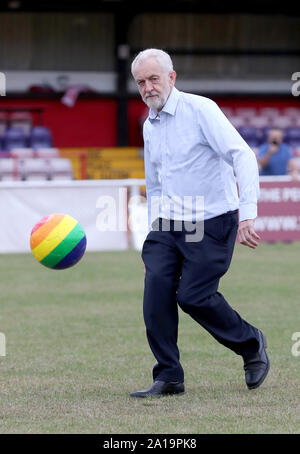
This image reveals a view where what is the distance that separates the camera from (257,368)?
6.44 metres

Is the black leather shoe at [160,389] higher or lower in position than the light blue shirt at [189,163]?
lower

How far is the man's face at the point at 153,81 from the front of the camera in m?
5.96

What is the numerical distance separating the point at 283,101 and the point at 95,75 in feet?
19.4

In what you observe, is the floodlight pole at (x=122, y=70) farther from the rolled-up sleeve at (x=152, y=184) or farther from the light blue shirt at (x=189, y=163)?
the light blue shirt at (x=189, y=163)

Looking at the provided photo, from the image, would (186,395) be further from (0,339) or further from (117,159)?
(117,159)

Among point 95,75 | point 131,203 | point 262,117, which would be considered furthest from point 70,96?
point 131,203

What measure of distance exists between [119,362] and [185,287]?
1.54 m

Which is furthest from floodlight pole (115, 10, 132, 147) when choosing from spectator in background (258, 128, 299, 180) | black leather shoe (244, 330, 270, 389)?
black leather shoe (244, 330, 270, 389)

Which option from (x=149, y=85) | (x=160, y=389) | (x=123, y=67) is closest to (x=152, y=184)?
(x=149, y=85)

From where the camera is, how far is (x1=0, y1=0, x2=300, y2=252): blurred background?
2986 cm

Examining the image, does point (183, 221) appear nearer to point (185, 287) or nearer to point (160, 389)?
point (185, 287)

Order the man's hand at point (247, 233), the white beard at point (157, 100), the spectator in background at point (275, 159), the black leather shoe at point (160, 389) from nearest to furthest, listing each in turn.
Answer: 1. the man's hand at point (247, 233)
2. the white beard at point (157, 100)
3. the black leather shoe at point (160, 389)
4. the spectator in background at point (275, 159)

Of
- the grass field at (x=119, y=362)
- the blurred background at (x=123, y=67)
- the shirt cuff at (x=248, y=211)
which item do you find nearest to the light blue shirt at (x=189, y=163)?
the shirt cuff at (x=248, y=211)

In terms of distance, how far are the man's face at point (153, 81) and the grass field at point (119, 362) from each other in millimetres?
1741
